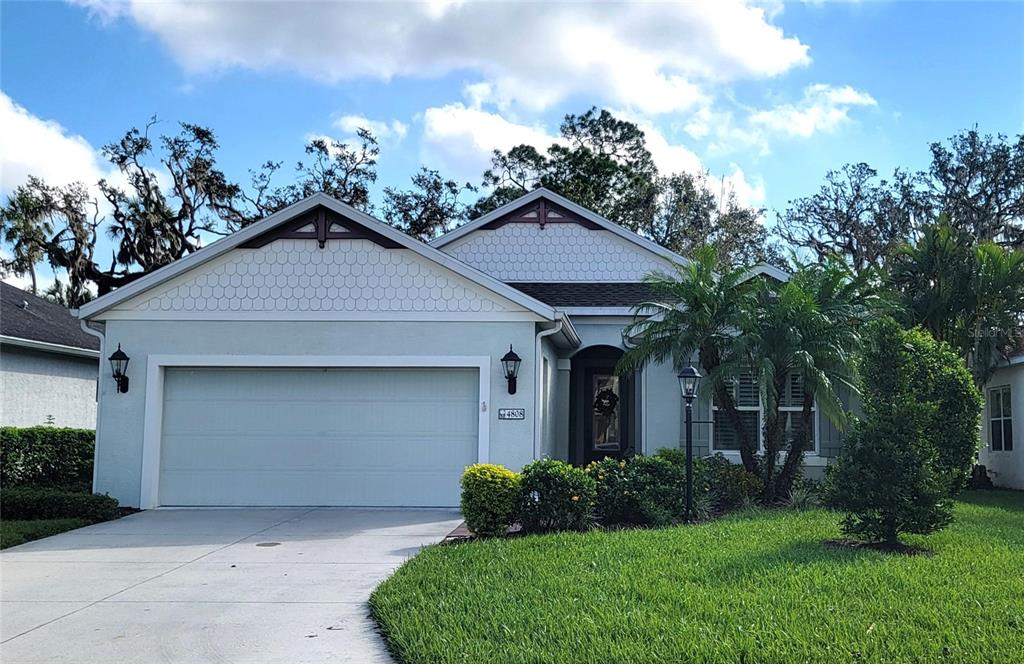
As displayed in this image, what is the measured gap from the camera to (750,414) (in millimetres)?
15773

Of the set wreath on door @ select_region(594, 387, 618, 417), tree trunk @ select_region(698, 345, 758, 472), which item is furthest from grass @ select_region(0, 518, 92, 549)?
wreath on door @ select_region(594, 387, 618, 417)

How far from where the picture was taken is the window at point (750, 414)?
50.8ft

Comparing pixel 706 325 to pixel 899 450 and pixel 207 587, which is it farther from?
pixel 207 587

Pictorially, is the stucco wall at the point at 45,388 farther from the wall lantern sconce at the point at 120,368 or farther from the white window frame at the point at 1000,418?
the white window frame at the point at 1000,418

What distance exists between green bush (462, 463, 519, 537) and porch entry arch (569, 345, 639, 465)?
7.46m

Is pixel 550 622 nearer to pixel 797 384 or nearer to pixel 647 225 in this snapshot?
pixel 797 384

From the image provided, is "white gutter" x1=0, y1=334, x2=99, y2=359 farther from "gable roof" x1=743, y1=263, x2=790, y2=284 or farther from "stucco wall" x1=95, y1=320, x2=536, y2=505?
"gable roof" x1=743, y1=263, x2=790, y2=284

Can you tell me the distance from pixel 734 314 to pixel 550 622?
7811 millimetres

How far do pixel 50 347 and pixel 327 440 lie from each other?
322 inches

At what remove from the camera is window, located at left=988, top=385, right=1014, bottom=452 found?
1820 centimetres

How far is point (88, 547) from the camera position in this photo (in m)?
10.3

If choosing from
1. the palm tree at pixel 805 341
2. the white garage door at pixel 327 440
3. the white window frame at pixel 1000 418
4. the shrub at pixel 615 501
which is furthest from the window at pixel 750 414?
the white window frame at pixel 1000 418

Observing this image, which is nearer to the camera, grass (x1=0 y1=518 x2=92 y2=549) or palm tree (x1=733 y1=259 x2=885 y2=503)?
grass (x1=0 y1=518 x2=92 y2=549)

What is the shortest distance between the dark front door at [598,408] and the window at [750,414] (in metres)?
2.46
